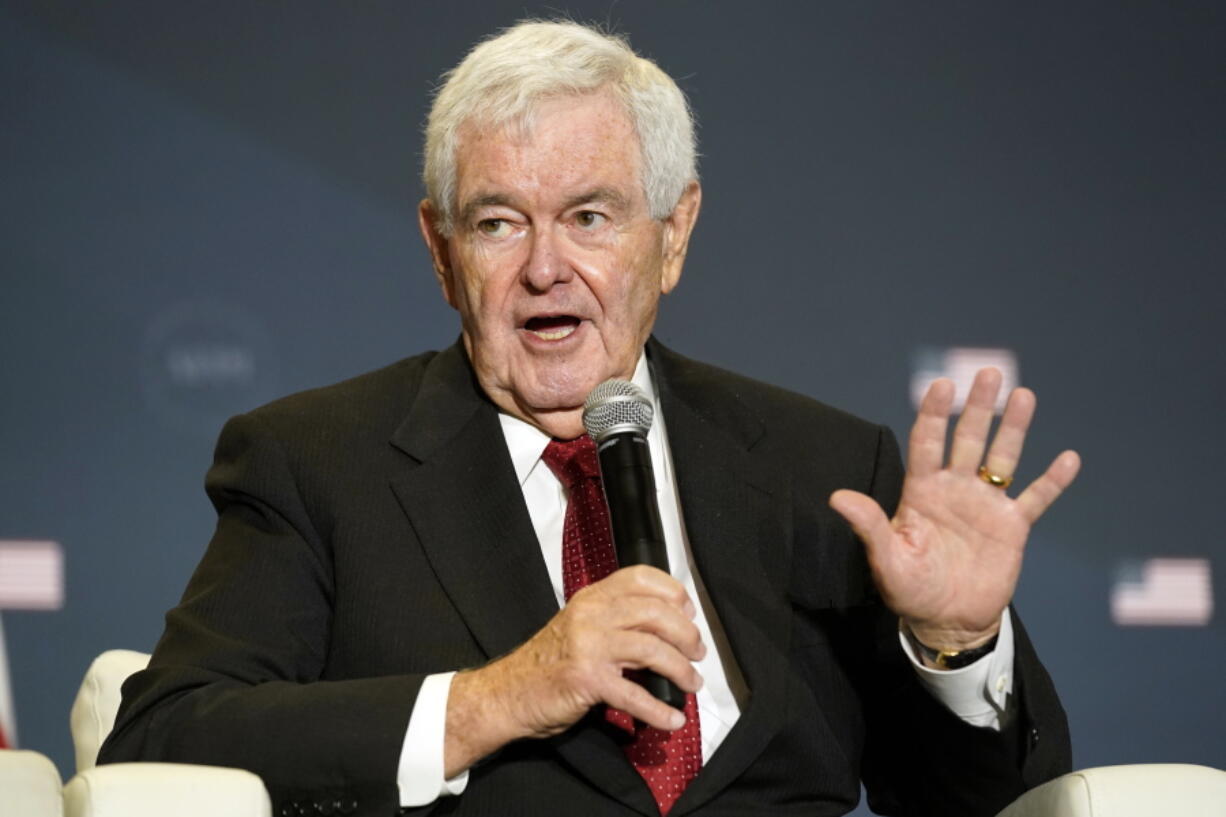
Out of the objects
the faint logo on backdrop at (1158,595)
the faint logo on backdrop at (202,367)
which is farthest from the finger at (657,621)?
the faint logo on backdrop at (1158,595)

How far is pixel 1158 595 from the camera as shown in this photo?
322cm

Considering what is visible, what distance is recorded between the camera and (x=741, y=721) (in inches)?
71.9

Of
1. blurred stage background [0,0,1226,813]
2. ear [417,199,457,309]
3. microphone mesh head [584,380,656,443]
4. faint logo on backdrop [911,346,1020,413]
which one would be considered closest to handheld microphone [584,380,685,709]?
microphone mesh head [584,380,656,443]

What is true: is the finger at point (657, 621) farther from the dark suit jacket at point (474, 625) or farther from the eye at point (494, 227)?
the eye at point (494, 227)

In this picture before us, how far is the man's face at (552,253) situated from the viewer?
1992mm

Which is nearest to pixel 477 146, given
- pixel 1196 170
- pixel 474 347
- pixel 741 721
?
pixel 474 347

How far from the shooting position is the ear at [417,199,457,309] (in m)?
2.16

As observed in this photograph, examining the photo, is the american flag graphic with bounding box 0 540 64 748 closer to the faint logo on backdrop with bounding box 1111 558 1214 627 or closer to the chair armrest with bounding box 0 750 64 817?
the chair armrest with bounding box 0 750 64 817

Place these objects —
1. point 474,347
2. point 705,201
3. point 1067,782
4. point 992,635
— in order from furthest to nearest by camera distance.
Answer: point 705,201 → point 474,347 → point 992,635 → point 1067,782

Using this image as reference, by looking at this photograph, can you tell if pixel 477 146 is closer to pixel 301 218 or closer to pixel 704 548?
pixel 704 548

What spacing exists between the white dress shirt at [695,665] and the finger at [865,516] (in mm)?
181

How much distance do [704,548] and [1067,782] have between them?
1.81 feet

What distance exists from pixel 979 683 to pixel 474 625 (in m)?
0.60

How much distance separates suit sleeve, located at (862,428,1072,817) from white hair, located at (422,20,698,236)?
0.55 meters
